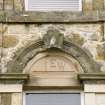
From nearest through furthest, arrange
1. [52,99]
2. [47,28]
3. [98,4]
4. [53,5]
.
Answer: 1. [52,99]
2. [47,28]
3. [98,4]
4. [53,5]

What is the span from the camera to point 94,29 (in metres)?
13.9

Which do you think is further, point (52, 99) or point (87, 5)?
point (87, 5)

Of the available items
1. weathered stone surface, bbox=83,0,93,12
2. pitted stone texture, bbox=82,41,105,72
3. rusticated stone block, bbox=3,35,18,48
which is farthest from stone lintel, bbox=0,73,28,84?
weathered stone surface, bbox=83,0,93,12

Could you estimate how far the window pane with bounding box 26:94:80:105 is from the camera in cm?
1359

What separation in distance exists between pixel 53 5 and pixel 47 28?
629 millimetres

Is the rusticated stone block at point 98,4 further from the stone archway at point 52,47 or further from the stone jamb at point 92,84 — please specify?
the stone jamb at point 92,84

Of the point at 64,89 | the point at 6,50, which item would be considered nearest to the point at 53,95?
the point at 64,89

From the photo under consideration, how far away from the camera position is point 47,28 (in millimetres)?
13891

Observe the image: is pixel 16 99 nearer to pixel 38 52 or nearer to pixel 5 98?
pixel 5 98

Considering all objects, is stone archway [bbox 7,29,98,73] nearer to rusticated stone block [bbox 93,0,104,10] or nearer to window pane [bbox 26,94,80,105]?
window pane [bbox 26,94,80,105]

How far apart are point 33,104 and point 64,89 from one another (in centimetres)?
69

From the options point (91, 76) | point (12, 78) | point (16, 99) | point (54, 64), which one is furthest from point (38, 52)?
point (91, 76)

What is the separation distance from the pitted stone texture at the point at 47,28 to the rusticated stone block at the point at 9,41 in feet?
0.14

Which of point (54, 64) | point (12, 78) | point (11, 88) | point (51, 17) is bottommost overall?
point (11, 88)
